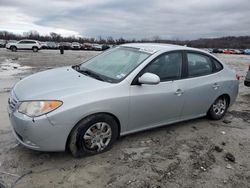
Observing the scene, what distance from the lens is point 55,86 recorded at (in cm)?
362

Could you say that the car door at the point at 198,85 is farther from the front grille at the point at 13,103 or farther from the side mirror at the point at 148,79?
the front grille at the point at 13,103

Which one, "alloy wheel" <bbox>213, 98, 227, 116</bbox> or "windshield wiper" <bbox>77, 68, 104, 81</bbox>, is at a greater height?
"windshield wiper" <bbox>77, 68, 104, 81</bbox>

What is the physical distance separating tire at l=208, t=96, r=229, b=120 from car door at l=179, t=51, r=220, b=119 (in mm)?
214

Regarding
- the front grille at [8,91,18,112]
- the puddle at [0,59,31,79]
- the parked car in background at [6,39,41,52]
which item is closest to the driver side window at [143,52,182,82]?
the front grille at [8,91,18,112]

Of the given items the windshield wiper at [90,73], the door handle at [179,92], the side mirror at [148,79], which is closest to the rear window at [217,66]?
the door handle at [179,92]

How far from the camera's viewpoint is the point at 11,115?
347cm

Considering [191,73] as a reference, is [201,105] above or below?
below

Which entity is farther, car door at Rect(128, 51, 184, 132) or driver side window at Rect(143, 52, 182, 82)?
driver side window at Rect(143, 52, 182, 82)

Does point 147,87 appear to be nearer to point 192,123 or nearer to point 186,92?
point 186,92

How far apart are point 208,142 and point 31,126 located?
2.90 metres

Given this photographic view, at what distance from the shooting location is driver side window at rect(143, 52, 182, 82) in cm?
417

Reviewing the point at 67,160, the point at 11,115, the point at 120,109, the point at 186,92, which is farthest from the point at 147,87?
the point at 11,115

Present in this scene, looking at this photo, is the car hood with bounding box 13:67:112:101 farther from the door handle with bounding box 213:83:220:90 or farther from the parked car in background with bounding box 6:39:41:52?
the parked car in background with bounding box 6:39:41:52

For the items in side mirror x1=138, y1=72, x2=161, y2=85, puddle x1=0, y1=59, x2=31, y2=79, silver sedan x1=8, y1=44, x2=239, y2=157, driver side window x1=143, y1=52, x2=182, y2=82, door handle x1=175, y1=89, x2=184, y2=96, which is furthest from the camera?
puddle x1=0, y1=59, x2=31, y2=79
